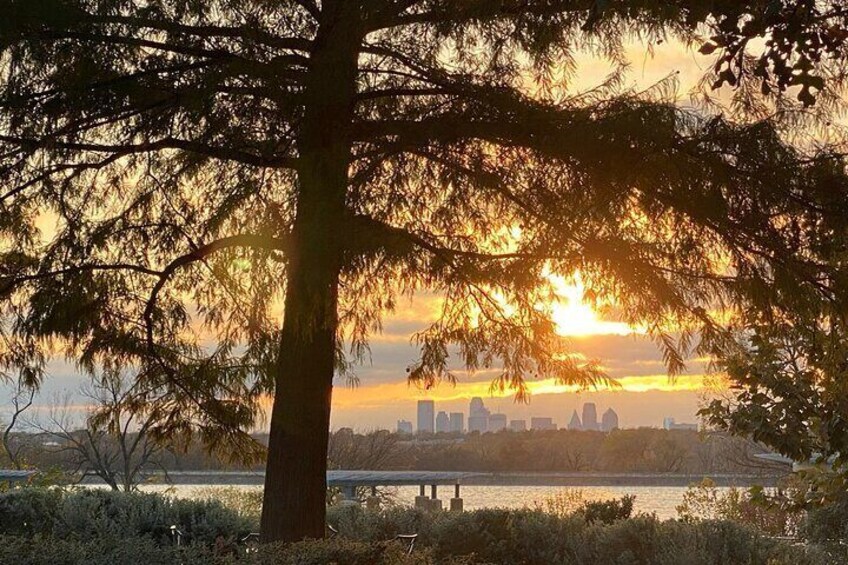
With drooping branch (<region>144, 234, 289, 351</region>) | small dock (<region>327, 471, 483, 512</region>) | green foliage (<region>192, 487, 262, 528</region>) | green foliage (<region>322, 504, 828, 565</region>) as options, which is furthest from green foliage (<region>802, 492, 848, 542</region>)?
drooping branch (<region>144, 234, 289, 351</region>)

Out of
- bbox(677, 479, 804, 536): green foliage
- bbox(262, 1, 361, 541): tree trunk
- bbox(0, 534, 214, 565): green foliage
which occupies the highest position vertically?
bbox(262, 1, 361, 541): tree trunk

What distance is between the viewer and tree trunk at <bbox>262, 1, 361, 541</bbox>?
6551 millimetres

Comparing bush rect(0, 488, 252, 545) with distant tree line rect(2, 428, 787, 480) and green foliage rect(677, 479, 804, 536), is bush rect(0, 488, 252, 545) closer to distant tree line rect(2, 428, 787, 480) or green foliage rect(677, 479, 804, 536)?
green foliage rect(677, 479, 804, 536)

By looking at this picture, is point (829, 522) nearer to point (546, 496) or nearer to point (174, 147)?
point (546, 496)

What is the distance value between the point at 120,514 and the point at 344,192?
509 cm

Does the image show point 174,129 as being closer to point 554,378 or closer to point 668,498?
point 554,378

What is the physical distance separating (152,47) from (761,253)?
401 cm

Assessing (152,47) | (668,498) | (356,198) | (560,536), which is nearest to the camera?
(152,47)

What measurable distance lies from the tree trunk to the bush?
3526 millimetres

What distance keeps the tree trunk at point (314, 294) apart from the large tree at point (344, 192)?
19 millimetres

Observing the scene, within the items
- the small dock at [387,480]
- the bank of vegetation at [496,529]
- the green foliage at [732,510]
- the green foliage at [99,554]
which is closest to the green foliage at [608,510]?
the bank of vegetation at [496,529]

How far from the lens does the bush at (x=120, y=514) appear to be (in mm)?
10352

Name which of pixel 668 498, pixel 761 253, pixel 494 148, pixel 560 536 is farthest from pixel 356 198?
pixel 668 498

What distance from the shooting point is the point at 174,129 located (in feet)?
24.5
